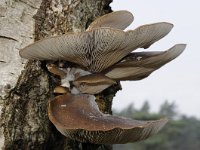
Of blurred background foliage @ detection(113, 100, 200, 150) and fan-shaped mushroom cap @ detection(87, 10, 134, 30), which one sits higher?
fan-shaped mushroom cap @ detection(87, 10, 134, 30)

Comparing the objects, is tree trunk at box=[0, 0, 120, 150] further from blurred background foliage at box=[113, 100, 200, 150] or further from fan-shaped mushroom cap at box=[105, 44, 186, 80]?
blurred background foliage at box=[113, 100, 200, 150]

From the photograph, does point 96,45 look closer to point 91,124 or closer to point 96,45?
point 96,45

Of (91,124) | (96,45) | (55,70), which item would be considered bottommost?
(91,124)

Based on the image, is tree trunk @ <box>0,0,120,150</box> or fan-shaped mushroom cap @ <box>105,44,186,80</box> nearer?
tree trunk @ <box>0,0,120,150</box>

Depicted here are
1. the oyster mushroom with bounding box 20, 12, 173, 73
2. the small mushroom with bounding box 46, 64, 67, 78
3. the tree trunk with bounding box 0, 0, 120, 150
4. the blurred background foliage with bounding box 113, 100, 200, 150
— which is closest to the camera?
the oyster mushroom with bounding box 20, 12, 173, 73

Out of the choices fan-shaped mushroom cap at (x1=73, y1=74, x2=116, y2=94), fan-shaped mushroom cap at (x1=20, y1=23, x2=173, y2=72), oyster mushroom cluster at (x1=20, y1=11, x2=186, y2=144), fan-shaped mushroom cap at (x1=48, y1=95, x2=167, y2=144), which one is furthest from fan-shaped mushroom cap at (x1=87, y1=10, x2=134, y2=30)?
fan-shaped mushroom cap at (x1=48, y1=95, x2=167, y2=144)

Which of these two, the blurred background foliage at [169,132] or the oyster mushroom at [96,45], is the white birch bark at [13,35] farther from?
the blurred background foliage at [169,132]

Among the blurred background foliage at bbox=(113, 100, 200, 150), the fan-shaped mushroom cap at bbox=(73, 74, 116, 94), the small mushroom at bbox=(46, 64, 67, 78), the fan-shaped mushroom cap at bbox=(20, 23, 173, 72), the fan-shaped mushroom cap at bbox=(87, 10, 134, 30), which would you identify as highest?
the fan-shaped mushroom cap at bbox=(87, 10, 134, 30)

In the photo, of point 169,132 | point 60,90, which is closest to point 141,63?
point 60,90
